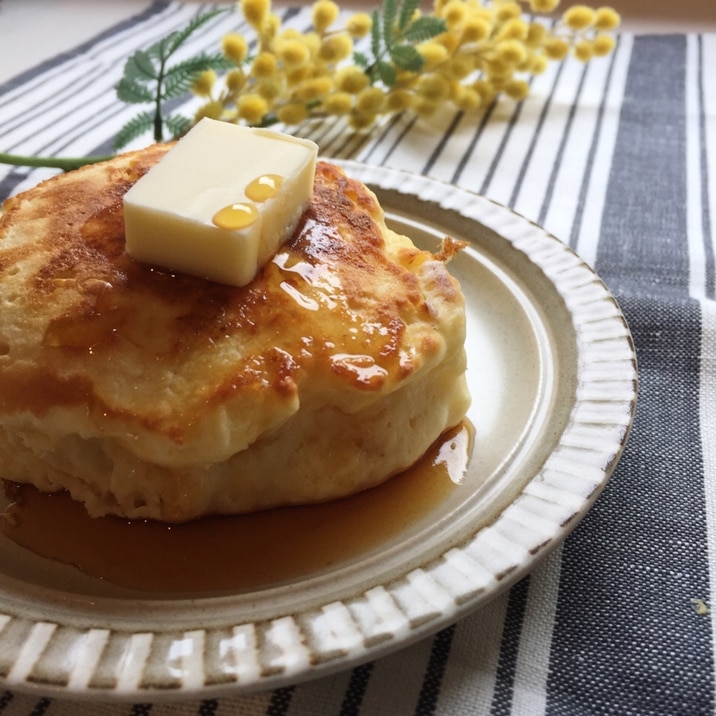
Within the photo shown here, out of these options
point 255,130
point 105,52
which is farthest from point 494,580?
point 105,52

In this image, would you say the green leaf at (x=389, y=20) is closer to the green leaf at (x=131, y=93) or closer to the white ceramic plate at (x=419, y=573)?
the green leaf at (x=131, y=93)

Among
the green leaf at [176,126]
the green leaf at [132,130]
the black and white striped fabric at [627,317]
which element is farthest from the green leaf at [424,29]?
the green leaf at [132,130]

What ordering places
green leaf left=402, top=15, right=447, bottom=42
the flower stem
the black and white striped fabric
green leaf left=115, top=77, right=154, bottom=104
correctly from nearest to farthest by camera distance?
the black and white striped fabric
the flower stem
green leaf left=115, top=77, right=154, bottom=104
green leaf left=402, top=15, right=447, bottom=42

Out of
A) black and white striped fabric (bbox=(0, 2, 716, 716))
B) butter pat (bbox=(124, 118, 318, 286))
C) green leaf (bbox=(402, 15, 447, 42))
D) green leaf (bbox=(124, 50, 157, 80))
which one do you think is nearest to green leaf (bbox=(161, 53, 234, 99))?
green leaf (bbox=(124, 50, 157, 80))

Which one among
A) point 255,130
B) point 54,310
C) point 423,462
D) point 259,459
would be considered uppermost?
point 255,130

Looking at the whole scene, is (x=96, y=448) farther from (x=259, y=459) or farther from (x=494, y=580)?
(x=494, y=580)

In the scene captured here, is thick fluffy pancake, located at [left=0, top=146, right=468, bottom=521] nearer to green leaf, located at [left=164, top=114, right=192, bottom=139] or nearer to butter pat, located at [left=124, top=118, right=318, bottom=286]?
butter pat, located at [left=124, top=118, right=318, bottom=286]

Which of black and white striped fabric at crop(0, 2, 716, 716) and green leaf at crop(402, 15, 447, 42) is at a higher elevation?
green leaf at crop(402, 15, 447, 42)
